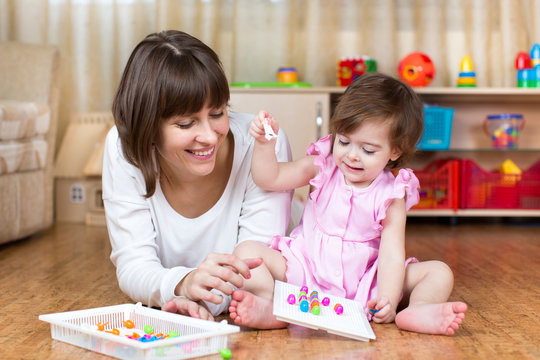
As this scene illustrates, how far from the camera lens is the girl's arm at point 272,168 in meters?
1.15

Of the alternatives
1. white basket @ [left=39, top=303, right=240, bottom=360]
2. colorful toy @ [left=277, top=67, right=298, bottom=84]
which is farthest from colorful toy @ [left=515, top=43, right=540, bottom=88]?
white basket @ [left=39, top=303, right=240, bottom=360]

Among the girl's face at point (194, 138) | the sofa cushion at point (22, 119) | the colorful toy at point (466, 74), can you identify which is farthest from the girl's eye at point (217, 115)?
the colorful toy at point (466, 74)

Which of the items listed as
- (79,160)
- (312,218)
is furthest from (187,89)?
(79,160)

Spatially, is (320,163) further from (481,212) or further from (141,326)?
(481,212)

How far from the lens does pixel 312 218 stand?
4.04ft

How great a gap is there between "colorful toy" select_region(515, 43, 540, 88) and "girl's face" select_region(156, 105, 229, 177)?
188 cm

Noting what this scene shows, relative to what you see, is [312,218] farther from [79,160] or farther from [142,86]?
[79,160]

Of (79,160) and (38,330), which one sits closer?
(38,330)

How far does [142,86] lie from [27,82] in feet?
4.21

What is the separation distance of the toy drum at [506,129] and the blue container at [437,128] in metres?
0.23

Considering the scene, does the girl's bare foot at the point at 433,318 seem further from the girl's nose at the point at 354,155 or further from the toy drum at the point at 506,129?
the toy drum at the point at 506,129

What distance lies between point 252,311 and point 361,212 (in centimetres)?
29

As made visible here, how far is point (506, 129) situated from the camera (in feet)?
8.77

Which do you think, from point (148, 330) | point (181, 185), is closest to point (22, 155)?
point (181, 185)
